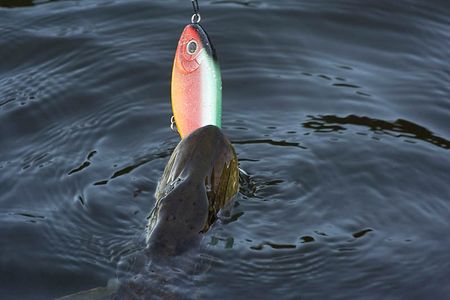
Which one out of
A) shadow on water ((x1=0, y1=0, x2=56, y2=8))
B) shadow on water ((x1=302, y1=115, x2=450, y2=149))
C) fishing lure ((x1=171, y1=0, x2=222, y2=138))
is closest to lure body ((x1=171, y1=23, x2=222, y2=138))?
fishing lure ((x1=171, y1=0, x2=222, y2=138))

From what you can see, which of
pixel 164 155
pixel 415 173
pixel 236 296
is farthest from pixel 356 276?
pixel 164 155

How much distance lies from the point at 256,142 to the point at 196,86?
3.14 feet

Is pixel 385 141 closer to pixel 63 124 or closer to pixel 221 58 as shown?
pixel 221 58

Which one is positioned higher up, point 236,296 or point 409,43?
point 409,43

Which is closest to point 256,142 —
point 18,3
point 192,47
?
point 192,47

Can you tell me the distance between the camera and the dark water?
16.5 feet

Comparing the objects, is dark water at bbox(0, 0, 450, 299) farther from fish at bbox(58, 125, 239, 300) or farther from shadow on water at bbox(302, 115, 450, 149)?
fish at bbox(58, 125, 239, 300)

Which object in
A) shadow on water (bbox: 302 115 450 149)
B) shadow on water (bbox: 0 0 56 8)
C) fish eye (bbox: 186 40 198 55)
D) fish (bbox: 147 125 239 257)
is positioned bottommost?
shadow on water (bbox: 302 115 450 149)

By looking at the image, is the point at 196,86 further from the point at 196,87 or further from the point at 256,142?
the point at 256,142

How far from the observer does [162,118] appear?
21.1 ft

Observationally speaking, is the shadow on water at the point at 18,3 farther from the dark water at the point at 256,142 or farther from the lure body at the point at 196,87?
the lure body at the point at 196,87

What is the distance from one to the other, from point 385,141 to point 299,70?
1.04 meters

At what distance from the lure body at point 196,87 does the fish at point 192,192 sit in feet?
0.64

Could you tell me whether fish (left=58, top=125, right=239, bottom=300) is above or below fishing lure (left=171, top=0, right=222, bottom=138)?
below
